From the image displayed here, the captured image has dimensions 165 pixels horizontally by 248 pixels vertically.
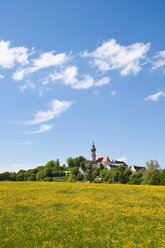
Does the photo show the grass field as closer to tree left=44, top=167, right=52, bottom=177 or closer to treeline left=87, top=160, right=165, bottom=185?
treeline left=87, top=160, right=165, bottom=185

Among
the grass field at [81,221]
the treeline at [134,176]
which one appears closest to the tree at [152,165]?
the treeline at [134,176]

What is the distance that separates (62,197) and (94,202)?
221 inches

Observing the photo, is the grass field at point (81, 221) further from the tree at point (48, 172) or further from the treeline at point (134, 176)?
the tree at point (48, 172)

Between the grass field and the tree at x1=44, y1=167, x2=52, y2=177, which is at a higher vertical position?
the tree at x1=44, y1=167, x2=52, y2=177

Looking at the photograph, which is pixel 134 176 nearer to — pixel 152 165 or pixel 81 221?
pixel 152 165

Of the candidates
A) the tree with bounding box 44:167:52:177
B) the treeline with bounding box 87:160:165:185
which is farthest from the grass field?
the tree with bounding box 44:167:52:177

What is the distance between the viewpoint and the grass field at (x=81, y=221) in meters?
17.8

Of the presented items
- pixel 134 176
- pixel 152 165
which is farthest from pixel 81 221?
pixel 134 176

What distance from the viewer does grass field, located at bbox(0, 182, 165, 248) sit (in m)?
17.8

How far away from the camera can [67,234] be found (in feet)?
62.3

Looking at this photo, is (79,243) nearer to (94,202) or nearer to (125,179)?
(94,202)

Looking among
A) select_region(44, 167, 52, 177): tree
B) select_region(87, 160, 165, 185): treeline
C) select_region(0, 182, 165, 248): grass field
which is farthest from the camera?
select_region(44, 167, 52, 177): tree

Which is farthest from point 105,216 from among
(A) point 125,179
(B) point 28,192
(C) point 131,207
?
(A) point 125,179

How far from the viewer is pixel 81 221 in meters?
22.1
